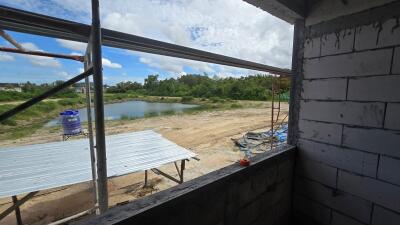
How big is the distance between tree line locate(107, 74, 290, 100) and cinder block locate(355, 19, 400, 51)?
644 inches

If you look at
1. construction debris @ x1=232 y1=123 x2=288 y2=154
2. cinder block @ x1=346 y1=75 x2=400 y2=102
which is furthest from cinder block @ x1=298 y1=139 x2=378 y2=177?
construction debris @ x1=232 y1=123 x2=288 y2=154

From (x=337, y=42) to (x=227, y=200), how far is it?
153 cm

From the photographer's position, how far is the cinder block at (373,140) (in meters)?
1.40

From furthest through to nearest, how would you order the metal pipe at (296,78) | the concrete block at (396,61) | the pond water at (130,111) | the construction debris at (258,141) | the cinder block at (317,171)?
the pond water at (130,111) → the construction debris at (258,141) → the metal pipe at (296,78) → the cinder block at (317,171) → the concrete block at (396,61)

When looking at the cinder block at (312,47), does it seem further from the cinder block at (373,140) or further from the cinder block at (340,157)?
the cinder block at (340,157)

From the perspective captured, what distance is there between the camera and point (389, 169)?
1.44 m

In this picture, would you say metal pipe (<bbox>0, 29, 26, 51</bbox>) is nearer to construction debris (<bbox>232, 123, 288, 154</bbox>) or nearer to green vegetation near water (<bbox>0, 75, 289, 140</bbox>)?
construction debris (<bbox>232, 123, 288, 154</bbox>)

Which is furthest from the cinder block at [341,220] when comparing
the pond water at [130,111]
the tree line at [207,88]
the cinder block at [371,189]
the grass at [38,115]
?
the tree line at [207,88]

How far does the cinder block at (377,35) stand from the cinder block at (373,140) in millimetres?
613

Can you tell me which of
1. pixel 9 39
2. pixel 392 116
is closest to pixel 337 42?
pixel 392 116

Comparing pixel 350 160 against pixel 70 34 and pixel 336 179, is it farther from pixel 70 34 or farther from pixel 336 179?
pixel 70 34

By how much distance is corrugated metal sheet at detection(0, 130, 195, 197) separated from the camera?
1998mm

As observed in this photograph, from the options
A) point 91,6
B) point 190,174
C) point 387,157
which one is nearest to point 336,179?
point 387,157

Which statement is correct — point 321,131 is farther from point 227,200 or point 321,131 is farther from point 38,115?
point 38,115
